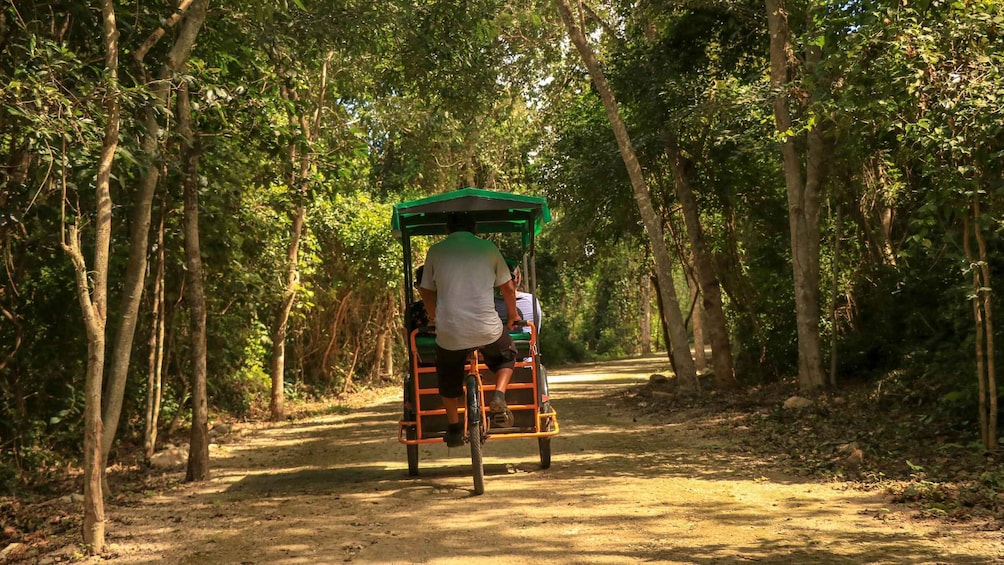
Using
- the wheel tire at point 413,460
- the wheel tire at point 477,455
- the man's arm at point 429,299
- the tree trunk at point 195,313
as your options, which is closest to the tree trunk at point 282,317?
the tree trunk at point 195,313

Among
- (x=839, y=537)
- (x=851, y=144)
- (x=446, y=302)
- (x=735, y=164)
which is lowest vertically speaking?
(x=839, y=537)

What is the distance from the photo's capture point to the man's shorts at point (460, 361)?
8.30 metres

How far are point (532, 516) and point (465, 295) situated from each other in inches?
77.5

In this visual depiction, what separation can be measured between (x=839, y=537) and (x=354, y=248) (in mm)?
17424

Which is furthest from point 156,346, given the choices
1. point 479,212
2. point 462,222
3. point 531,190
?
point 531,190

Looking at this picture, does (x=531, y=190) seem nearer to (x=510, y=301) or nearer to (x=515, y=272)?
(x=515, y=272)

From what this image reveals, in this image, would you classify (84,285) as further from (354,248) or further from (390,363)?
(390,363)

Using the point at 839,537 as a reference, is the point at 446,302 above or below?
above

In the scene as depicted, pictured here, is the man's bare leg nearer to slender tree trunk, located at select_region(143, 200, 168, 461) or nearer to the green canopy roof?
the green canopy roof

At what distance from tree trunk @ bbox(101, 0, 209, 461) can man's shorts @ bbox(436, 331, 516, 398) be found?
2651 mm

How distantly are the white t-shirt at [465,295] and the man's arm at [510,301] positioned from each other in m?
0.22

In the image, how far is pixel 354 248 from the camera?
2252cm

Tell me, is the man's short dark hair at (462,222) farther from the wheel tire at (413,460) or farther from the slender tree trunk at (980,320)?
the slender tree trunk at (980,320)

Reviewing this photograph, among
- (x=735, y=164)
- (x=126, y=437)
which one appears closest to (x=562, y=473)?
(x=126, y=437)
